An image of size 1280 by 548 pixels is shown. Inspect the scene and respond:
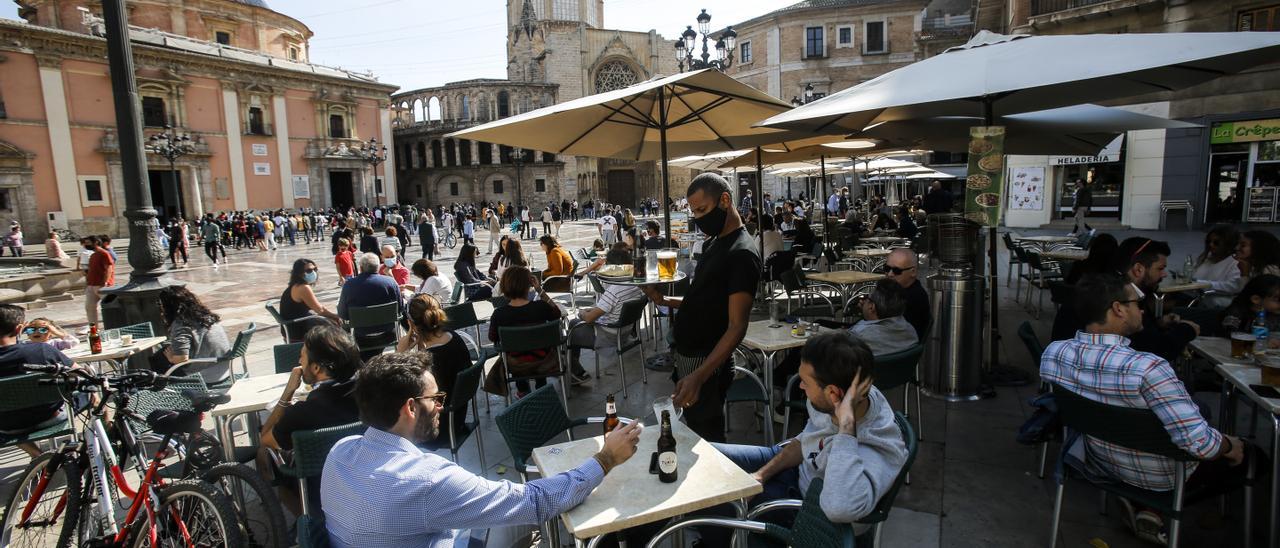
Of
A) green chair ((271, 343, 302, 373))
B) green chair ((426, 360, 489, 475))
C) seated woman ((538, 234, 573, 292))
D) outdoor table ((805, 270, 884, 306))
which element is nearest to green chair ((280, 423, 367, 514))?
green chair ((426, 360, 489, 475))

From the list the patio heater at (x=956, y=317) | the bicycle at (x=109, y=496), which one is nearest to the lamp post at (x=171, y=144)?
the bicycle at (x=109, y=496)

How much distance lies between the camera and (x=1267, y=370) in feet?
8.82

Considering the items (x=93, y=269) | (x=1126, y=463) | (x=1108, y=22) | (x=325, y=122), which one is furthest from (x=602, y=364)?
(x=325, y=122)

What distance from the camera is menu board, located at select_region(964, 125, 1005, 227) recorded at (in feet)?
14.0

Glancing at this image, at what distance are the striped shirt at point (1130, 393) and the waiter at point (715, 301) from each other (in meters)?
1.31

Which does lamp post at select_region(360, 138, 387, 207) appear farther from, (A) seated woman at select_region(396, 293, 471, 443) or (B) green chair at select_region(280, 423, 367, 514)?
(B) green chair at select_region(280, 423, 367, 514)

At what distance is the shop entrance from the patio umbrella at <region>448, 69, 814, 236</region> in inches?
621

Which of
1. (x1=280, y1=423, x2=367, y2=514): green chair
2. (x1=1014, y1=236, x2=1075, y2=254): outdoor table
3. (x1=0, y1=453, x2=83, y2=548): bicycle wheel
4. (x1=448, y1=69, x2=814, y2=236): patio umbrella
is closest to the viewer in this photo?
(x1=280, y1=423, x2=367, y2=514): green chair

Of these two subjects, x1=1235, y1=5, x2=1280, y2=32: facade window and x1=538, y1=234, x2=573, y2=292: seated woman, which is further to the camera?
x1=1235, y1=5, x2=1280, y2=32: facade window

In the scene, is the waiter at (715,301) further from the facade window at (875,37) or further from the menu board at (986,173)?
the facade window at (875,37)

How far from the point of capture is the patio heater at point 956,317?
4383mm

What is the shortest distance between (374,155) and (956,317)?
120ft

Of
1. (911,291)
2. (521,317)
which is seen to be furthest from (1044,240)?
(521,317)

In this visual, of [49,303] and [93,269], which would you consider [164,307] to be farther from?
[49,303]
